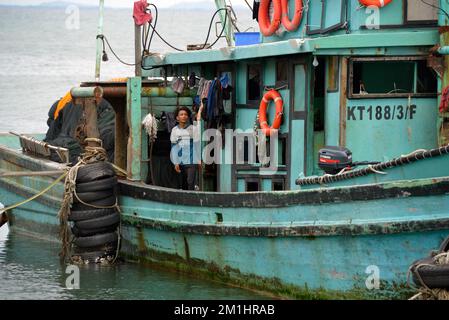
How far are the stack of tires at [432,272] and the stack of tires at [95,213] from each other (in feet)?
19.0

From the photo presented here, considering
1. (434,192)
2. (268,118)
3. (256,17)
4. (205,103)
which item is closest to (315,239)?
(434,192)

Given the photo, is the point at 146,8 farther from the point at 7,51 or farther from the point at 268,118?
the point at 7,51

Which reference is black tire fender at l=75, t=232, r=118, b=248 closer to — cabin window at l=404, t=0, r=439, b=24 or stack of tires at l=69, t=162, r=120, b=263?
stack of tires at l=69, t=162, r=120, b=263

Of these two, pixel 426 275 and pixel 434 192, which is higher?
pixel 434 192

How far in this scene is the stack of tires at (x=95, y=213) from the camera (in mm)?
15562

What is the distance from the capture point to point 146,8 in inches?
653

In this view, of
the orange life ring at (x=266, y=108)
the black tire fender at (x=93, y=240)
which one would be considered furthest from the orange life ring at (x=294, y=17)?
Answer: the black tire fender at (x=93, y=240)

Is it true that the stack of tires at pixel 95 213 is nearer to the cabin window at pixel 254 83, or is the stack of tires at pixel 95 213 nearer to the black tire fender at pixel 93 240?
the black tire fender at pixel 93 240

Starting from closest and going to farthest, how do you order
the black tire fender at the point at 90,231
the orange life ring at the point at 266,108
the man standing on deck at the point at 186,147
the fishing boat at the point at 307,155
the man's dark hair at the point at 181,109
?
the fishing boat at the point at 307,155, the orange life ring at the point at 266,108, the black tire fender at the point at 90,231, the man standing on deck at the point at 186,147, the man's dark hair at the point at 181,109

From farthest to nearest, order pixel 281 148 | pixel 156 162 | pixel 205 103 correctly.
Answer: pixel 156 162, pixel 205 103, pixel 281 148

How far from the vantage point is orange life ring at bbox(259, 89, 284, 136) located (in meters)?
14.4

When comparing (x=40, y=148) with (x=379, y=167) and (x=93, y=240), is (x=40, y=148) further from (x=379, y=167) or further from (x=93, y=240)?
(x=379, y=167)

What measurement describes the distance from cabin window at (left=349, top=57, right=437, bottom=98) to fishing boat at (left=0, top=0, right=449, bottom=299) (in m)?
0.02
